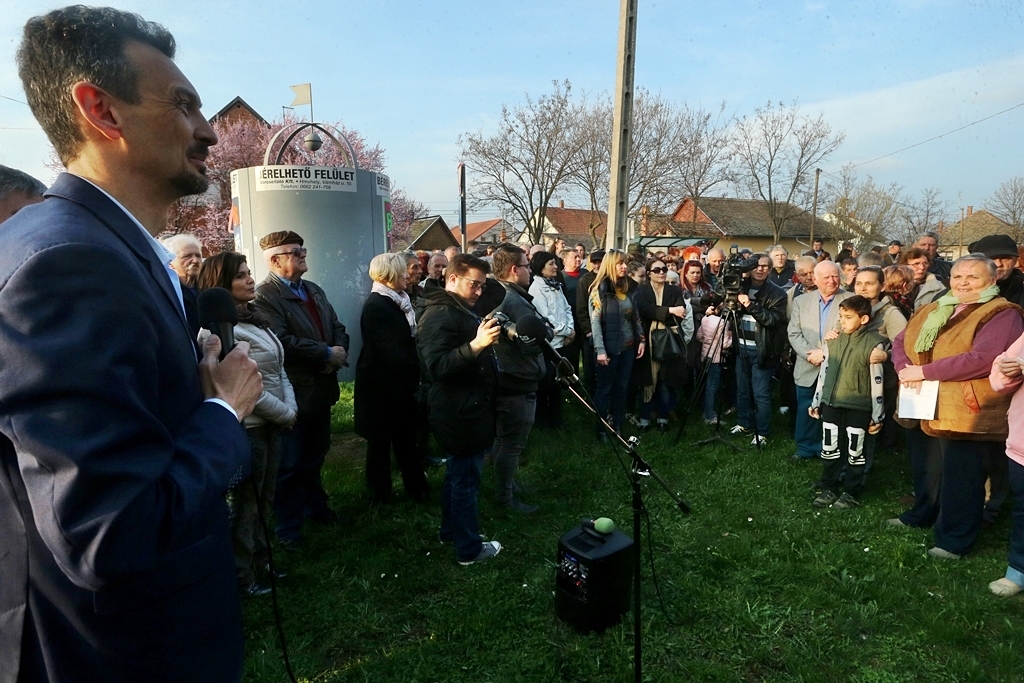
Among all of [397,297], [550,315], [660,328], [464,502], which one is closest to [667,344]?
[660,328]

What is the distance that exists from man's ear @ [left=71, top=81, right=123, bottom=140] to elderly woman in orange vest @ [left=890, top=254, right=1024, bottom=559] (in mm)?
4597

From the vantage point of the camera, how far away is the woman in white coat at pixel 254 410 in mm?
3357

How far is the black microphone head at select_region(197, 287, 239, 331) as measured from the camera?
59.6 inches

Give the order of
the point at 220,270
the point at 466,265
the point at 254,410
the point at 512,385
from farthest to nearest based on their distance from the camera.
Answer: the point at 512,385 → the point at 466,265 → the point at 254,410 → the point at 220,270

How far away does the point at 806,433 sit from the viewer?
6.02 metres

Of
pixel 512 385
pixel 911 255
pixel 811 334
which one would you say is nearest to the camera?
pixel 512 385

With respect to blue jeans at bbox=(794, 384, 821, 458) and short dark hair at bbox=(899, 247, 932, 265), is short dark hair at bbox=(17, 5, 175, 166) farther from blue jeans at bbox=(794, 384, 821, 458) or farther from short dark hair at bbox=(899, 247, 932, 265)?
short dark hair at bbox=(899, 247, 932, 265)

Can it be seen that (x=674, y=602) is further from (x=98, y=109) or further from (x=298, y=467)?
(x=98, y=109)

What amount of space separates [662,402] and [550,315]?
1.87 meters

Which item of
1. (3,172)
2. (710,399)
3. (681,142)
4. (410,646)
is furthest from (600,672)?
(681,142)

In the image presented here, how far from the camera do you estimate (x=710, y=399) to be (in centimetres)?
718

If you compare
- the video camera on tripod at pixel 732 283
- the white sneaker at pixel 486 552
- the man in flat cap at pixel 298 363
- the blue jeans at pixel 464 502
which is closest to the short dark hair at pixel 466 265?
the man in flat cap at pixel 298 363

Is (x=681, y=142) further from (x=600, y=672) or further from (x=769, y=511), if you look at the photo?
(x=600, y=672)

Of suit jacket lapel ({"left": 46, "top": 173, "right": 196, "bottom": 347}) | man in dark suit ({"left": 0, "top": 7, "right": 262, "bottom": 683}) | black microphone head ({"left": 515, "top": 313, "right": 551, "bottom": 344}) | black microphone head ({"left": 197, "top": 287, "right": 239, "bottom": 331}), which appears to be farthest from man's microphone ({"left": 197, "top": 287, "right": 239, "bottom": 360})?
black microphone head ({"left": 515, "top": 313, "right": 551, "bottom": 344})
